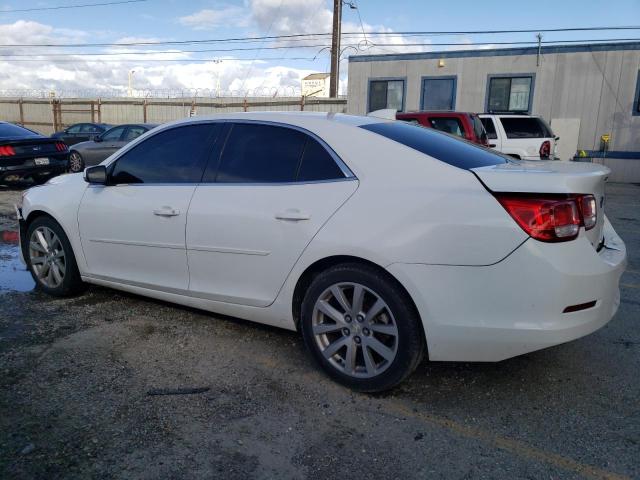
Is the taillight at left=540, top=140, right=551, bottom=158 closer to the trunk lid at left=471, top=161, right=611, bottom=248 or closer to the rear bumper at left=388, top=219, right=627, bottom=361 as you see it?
the trunk lid at left=471, top=161, right=611, bottom=248

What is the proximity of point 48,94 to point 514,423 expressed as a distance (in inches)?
1453

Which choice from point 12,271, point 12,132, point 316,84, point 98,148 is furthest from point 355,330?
point 316,84

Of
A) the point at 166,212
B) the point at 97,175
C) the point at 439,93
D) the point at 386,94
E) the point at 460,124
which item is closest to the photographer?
the point at 166,212

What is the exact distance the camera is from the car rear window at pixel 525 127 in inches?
483

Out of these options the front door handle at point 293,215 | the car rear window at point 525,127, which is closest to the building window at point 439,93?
the car rear window at point 525,127

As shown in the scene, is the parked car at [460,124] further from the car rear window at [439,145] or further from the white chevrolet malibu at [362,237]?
the white chevrolet malibu at [362,237]

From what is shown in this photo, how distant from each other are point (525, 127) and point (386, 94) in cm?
698

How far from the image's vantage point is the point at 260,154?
3.53m

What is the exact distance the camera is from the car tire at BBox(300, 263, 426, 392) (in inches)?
114

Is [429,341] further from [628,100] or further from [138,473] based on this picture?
[628,100]

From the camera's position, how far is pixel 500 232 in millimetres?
2633

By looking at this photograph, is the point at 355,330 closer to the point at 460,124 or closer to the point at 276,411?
the point at 276,411

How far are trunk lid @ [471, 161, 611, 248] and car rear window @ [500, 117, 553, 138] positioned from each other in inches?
390

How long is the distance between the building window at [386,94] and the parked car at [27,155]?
10.6 meters
